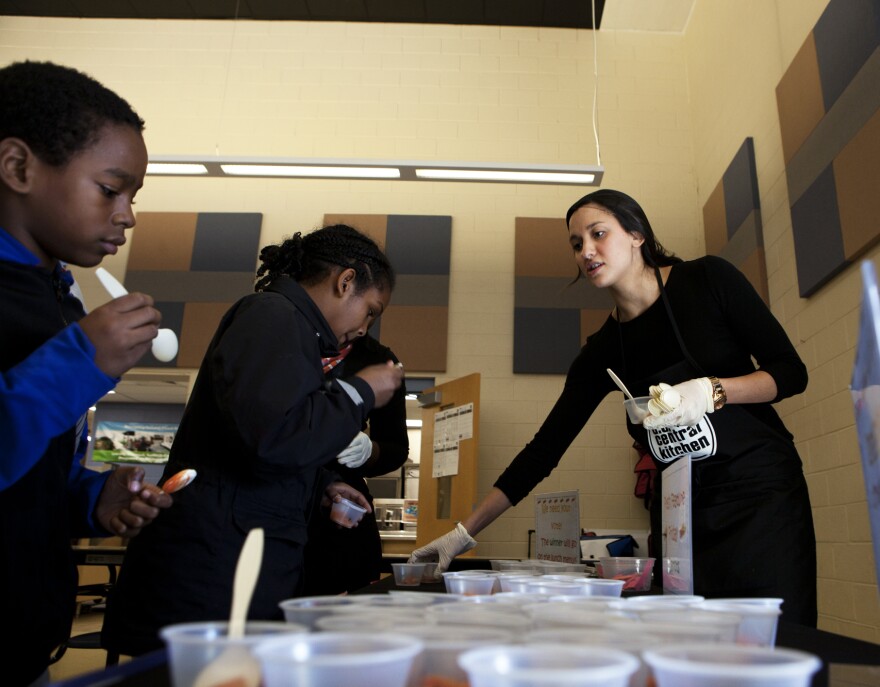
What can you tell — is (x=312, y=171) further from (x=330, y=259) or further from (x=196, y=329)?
(x=330, y=259)

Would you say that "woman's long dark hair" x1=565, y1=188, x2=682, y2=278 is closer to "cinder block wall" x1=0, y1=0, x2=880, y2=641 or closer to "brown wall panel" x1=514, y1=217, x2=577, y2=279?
"cinder block wall" x1=0, y1=0, x2=880, y2=641

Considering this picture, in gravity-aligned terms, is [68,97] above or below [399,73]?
below

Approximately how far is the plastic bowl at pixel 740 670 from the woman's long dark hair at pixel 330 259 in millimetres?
1233

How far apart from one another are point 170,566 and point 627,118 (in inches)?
195

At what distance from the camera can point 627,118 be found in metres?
5.19

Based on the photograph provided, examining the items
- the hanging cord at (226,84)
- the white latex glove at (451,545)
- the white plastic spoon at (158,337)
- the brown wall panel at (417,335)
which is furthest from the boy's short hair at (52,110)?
the hanging cord at (226,84)

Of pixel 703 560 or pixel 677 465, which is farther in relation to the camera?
pixel 703 560

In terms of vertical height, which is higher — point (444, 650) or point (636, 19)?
point (636, 19)

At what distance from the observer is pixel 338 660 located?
0.38 m

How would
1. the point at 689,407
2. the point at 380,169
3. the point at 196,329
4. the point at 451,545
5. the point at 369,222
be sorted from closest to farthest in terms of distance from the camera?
1. the point at 689,407
2. the point at 451,545
3. the point at 380,169
4. the point at 196,329
5. the point at 369,222

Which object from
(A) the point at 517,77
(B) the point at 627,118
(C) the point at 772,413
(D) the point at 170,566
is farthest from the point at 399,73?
(D) the point at 170,566

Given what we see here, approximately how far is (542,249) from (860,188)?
2.50 m

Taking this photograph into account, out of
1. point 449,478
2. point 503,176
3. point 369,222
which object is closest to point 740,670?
point 503,176

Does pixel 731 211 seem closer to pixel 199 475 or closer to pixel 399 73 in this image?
pixel 399 73
